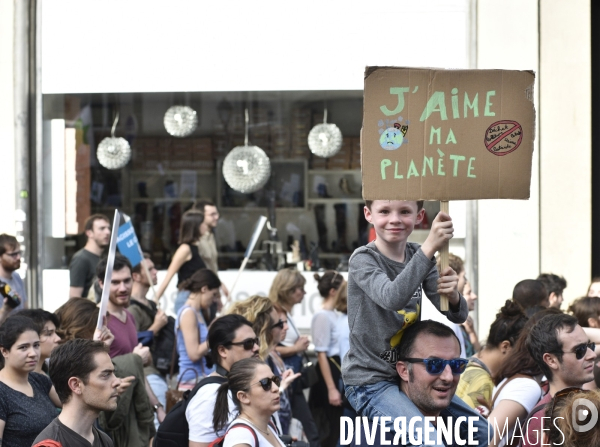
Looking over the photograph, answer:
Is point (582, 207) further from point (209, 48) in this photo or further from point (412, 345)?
point (412, 345)

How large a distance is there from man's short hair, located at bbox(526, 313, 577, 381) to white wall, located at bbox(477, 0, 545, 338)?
17.1 ft

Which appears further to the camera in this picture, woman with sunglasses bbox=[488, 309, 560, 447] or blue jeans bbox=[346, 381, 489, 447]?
woman with sunglasses bbox=[488, 309, 560, 447]

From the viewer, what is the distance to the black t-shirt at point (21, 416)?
4.55 m

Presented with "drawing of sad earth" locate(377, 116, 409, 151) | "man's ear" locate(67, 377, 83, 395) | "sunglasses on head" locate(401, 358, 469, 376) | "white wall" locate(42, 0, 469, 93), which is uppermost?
"white wall" locate(42, 0, 469, 93)

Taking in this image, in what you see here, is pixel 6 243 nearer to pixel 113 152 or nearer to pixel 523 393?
pixel 113 152

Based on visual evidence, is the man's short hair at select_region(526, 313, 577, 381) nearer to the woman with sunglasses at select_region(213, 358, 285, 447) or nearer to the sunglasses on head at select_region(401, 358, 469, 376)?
the sunglasses on head at select_region(401, 358, 469, 376)

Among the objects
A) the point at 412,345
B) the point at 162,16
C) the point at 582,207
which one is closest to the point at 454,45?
the point at 582,207

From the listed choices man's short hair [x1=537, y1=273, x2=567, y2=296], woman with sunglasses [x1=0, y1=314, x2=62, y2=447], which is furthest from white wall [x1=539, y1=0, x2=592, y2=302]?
woman with sunglasses [x1=0, y1=314, x2=62, y2=447]

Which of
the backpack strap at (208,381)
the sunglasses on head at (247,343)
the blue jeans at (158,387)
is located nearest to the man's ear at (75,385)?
the backpack strap at (208,381)

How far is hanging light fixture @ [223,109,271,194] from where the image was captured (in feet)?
37.1

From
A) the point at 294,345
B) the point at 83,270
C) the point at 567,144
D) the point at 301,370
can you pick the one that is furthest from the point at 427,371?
the point at 567,144

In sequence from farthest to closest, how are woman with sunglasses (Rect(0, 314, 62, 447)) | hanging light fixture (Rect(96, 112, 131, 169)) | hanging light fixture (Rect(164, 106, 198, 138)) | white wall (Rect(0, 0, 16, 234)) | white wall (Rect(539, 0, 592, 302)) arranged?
1. hanging light fixture (Rect(96, 112, 131, 169))
2. hanging light fixture (Rect(164, 106, 198, 138))
3. white wall (Rect(0, 0, 16, 234))
4. white wall (Rect(539, 0, 592, 302))
5. woman with sunglasses (Rect(0, 314, 62, 447))

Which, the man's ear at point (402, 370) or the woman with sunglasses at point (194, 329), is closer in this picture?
the man's ear at point (402, 370)

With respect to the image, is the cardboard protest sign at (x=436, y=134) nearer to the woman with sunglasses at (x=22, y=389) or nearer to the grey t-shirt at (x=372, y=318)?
the grey t-shirt at (x=372, y=318)
